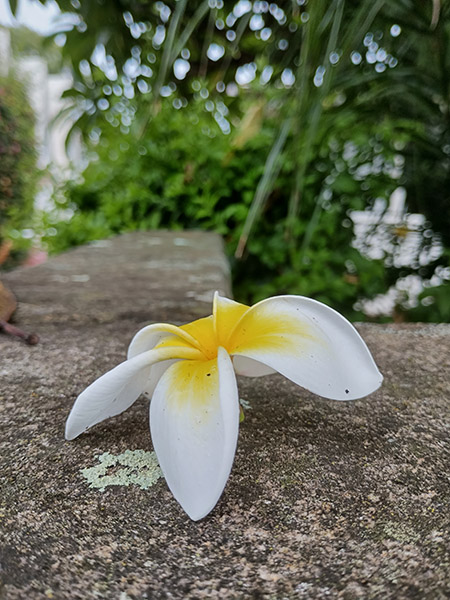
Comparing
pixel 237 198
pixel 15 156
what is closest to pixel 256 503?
pixel 237 198

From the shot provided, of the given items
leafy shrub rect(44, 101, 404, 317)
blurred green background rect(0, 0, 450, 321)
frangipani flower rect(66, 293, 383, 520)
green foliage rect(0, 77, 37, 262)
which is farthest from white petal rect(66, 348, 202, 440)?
green foliage rect(0, 77, 37, 262)

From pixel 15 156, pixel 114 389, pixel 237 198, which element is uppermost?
pixel 114 389

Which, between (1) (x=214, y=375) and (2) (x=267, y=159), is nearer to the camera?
(1) (x=214, y=375)

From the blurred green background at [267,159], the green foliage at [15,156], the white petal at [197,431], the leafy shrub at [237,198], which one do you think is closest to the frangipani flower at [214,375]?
the white petal at [197,431]

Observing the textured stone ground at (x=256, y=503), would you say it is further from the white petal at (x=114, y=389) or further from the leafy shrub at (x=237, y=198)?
the leafy shrub at (x=237, y=198)

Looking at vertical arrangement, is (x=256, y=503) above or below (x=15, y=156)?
above

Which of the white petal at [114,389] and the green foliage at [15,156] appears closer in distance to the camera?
the white petal at [114,389]

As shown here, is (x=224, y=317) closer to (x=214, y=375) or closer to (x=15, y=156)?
(x=214, y=375)

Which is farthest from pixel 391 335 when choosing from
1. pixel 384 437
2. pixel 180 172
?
pixel 180 172

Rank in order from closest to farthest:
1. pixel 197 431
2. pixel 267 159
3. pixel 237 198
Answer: pixel 197 431 → pixel 267 159 → pixel 237 198
